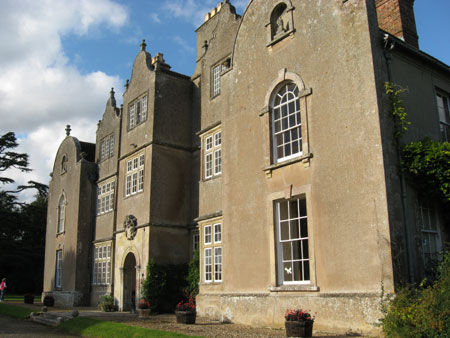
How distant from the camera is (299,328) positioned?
10469 millimetres

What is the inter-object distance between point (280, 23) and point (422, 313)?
999 centimetres

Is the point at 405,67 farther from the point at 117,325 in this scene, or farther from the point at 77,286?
the point at 77,286

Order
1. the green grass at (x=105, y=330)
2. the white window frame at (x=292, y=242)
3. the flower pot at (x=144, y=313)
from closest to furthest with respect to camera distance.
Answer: the green grass at (x=105, y=330)
the white window frame at (x=292, y=242)
the flower pot at (x=144, y=313)

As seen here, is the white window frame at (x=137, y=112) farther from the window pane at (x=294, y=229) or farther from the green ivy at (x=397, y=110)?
the green ivy at (x=397, y=110)

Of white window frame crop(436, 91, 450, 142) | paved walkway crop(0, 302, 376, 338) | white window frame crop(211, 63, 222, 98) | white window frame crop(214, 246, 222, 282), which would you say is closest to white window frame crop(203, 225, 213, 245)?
white window frame crop(214, 246, 222, 282)

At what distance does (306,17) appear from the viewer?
13.5m

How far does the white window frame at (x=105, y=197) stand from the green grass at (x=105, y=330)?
9.74m

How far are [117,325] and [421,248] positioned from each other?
30.6 ft

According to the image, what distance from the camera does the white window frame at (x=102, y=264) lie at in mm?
24875

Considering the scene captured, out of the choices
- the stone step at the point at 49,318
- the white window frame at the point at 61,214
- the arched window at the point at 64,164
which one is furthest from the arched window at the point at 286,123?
the arched window at the point at 64,164

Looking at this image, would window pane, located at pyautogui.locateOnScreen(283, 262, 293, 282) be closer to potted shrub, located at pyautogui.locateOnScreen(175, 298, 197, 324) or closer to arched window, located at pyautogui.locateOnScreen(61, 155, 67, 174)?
potted shrub, located at pyautogui.locateOnScreen(175, 298, 197, 324)

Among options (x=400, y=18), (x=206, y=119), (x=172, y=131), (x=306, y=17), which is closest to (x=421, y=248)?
(x=306, y=17)

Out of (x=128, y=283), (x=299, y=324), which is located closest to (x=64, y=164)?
(x=128, y=283)

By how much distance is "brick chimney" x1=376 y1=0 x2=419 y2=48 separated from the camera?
51.6ft
